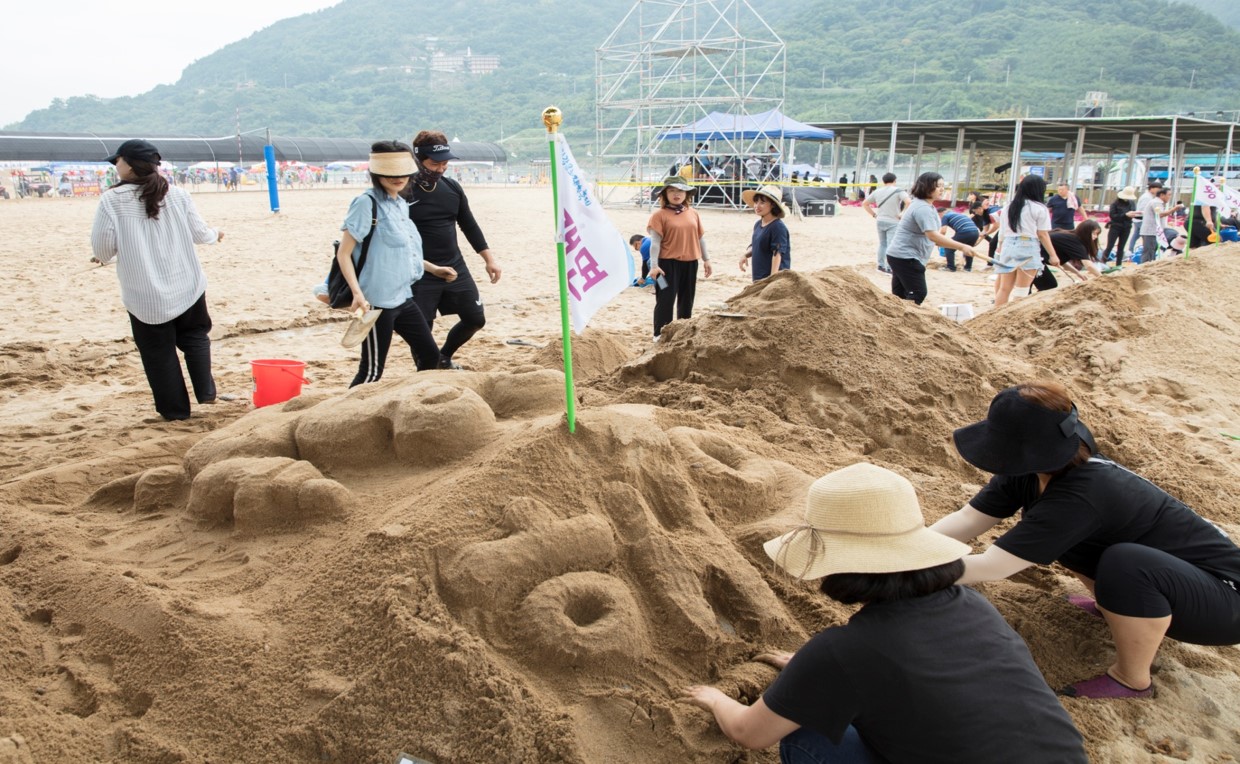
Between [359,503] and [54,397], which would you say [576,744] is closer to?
[359,503]

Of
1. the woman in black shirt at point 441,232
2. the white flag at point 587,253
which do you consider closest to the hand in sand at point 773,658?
the white flag at point 587,253

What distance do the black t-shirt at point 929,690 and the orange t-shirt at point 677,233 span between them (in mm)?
4757

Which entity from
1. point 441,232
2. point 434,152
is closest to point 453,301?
point 441,232

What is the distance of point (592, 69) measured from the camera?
93750mm

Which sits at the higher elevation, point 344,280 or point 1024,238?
point 1024,238

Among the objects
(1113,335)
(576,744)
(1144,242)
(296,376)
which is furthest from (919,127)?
(576,744)

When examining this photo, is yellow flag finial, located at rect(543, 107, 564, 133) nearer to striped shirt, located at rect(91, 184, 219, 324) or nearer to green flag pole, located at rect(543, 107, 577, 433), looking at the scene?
green flag pole, located at rect(543, 107, 577, 433)

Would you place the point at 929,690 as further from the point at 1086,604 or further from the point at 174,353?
the point at 174,353

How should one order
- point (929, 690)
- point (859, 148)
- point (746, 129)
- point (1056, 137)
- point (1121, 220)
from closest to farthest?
point (929, 690) → point (1121, 220) → point (746, 129) → point (1056, 137) → point (859, 148)

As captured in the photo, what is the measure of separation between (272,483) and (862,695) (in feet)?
6.66

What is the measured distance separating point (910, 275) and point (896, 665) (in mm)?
5576

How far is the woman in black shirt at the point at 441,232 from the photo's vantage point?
4.83 metres

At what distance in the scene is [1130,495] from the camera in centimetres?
244

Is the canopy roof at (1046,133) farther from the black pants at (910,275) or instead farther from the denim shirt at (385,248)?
the denim shirt at (385,248)
